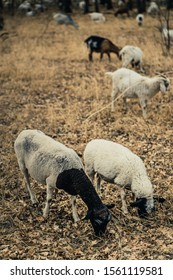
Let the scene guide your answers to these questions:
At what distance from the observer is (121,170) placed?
638 cm

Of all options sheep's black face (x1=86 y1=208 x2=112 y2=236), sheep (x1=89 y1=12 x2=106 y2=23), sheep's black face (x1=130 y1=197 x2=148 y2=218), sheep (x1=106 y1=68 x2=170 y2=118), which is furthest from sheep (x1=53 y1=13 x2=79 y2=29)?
sheep's black face (x1=86 y1=208 x2=112 y2=236)

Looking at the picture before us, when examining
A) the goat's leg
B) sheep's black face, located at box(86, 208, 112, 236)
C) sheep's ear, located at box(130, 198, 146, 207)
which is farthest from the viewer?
the goat's leg

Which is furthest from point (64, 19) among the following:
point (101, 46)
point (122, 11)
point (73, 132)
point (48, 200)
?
point (48, 200)

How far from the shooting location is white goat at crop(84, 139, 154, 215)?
20.2 feet

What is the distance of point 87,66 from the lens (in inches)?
640

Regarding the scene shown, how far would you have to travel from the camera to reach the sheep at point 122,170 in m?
6.14

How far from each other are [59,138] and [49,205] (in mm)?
3384

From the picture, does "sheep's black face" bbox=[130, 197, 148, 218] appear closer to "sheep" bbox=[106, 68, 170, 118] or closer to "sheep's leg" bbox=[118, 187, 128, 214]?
"sheep's leg" bbox=[118, 187, 128, 214]

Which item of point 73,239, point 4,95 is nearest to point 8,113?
point 4,95

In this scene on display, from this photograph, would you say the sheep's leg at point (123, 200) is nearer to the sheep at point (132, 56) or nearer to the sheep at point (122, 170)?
the sheep at point (122, 170)

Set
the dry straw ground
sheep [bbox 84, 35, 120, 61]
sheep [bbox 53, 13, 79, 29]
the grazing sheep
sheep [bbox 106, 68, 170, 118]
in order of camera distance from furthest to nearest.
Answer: the grazing sheep < sheep [bbox 53, 13, 79, 29] < sheep [bbox 84, 35, 120, 61] < sheep [bbox 106, 68, 170, 118] < the dry straw ground

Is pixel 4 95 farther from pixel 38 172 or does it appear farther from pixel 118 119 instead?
pixel 38 172

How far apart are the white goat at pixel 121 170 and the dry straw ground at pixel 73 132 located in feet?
1.12

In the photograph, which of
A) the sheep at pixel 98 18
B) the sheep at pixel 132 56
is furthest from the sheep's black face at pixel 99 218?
the sheep at pixel 98 18
